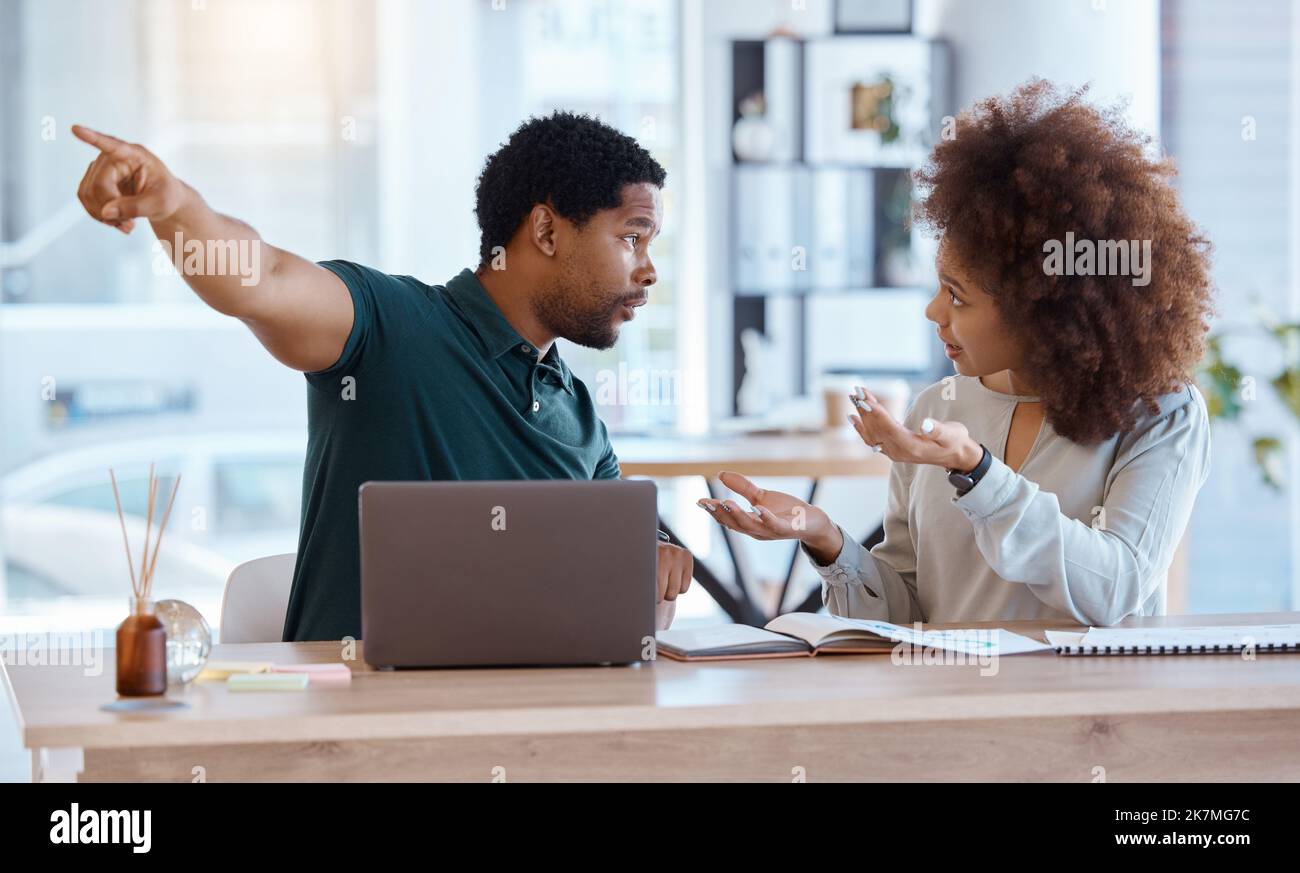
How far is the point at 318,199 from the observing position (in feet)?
16.6

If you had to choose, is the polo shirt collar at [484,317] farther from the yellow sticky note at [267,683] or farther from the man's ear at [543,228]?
the yellow sticky note at [267,683]

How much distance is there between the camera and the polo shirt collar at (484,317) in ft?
6.70

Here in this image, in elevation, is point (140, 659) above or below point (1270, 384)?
below

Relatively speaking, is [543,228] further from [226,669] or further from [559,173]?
[226,669]

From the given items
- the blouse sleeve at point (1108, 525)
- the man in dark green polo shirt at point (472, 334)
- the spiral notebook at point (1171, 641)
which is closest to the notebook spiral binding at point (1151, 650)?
the spiral notebook at point (1171, 641)

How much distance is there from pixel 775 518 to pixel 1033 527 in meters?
0.33

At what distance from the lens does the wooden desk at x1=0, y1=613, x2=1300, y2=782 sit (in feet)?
4.25

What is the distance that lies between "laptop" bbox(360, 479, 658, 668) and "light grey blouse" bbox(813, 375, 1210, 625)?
1.47 ft

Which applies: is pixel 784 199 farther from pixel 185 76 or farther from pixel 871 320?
pixel 185 76

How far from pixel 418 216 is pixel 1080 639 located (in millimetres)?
3892

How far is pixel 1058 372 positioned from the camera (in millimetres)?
1869

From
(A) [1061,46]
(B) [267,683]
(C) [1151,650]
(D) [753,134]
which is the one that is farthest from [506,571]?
(D) [753,134]
